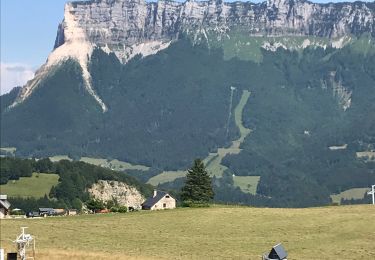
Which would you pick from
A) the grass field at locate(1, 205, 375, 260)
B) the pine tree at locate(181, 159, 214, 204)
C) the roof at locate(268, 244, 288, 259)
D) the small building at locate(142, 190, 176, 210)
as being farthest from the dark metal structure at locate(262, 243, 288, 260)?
the small building at locate(142, 190, 176, 210)

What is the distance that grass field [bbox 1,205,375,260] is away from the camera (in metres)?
74.3

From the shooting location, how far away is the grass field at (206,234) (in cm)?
7431

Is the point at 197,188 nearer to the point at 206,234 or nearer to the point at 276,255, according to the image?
the point at 206,234

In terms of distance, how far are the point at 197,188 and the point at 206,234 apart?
4230cm

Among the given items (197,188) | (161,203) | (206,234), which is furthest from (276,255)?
(161,203)

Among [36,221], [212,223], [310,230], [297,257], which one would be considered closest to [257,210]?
[212,223]

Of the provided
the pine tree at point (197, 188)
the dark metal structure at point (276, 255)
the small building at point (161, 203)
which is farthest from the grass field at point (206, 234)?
the small building at point (161, 203)

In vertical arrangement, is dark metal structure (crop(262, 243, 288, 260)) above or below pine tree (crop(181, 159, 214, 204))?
above

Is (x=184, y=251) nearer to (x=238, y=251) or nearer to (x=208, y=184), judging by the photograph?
(x=238, y=251)

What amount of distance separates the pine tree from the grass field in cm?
1835

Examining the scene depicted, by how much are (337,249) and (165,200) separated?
74.1m

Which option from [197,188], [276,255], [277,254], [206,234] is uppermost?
[277,254]

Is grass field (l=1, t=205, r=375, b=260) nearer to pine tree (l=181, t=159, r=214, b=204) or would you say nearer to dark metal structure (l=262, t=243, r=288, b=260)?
dark metal structure (l=262, t=243, r=288, b=260)

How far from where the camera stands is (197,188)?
132 m
